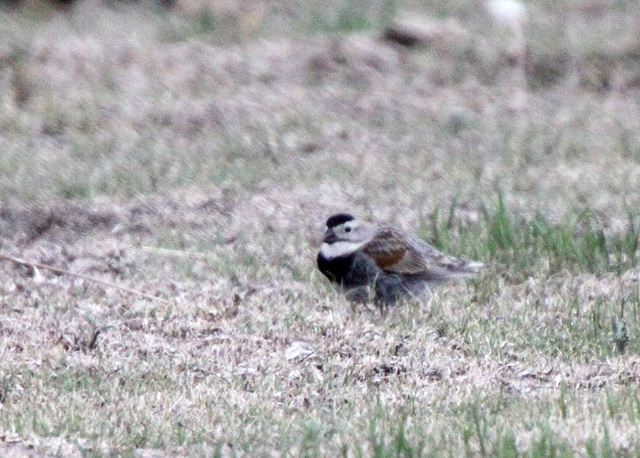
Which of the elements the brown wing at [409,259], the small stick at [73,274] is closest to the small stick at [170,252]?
the small stick at [73,274]

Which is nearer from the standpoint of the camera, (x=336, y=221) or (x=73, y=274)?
(x=336, y=221)

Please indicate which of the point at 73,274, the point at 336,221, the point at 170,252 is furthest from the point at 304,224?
the point at 73,274

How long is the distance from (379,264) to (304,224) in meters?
1.38

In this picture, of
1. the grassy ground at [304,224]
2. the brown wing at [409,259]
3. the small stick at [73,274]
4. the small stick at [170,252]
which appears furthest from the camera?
the small stick at [170,252]

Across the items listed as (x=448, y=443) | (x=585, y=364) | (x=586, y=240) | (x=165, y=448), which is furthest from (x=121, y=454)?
(x=586, y=240)

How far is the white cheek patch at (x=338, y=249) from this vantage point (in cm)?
721

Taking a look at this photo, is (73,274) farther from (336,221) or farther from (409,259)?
(409,259)

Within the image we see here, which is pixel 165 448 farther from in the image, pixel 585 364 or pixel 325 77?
pixel 325 77

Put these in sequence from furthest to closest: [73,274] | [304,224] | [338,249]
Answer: [304,224] → [73,274] → [338,249]

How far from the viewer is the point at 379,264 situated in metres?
7.31

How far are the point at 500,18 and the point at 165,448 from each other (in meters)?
10.2

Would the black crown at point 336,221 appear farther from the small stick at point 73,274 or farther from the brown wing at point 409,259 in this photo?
the small stick at point 73,274

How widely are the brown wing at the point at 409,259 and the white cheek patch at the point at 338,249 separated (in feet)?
0.22

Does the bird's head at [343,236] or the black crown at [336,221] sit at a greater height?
the black crown at [336,221]
